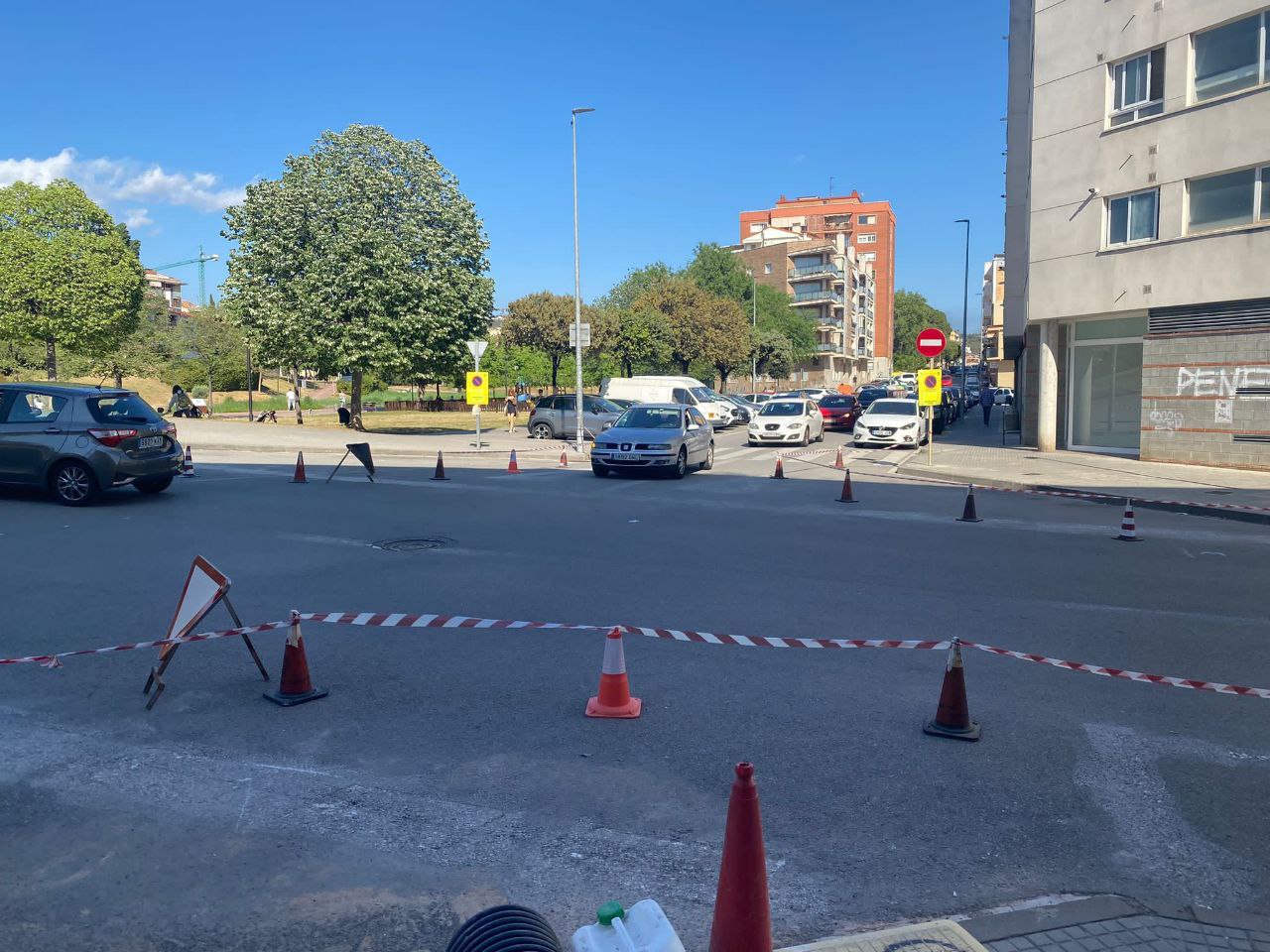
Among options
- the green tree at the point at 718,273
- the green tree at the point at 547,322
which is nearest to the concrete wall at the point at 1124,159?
the green tree at the point at 547,322

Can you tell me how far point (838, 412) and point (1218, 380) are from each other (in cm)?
1811

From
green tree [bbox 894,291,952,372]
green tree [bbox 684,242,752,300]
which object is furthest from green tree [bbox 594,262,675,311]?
green tree [bbox 894,291,952,372]

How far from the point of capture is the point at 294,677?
569 centimetres

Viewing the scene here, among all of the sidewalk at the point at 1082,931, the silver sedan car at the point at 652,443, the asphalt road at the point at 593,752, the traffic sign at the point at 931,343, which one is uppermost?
the traffic sign at the point at 931,343

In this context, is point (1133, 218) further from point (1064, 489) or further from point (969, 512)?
point (969, 512)

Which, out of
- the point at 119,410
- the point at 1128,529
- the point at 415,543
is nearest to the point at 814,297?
the point at 1128,529

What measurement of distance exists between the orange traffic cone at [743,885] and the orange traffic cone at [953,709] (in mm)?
2458

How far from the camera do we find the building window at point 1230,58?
19016 mm

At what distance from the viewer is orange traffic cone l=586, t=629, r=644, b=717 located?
5.38m

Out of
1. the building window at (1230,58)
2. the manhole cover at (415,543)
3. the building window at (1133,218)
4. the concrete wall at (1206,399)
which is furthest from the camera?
the building window at (1133,218)

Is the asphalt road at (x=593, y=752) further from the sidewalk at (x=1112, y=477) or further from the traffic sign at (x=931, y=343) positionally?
the traffic sign at (x=931, y=343)

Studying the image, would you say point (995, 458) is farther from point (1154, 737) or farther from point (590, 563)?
point (1154, 737)

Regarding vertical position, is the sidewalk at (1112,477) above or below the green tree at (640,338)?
below

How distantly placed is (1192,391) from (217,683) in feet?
69.7
